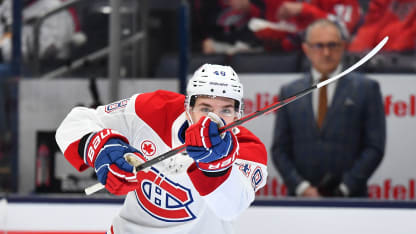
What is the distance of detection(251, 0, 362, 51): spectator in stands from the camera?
3.24 metres

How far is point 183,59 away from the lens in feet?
11.0

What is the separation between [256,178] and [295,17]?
5.66ft

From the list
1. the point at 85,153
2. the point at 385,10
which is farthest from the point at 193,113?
the point at 385,10

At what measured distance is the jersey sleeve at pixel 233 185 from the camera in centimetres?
162

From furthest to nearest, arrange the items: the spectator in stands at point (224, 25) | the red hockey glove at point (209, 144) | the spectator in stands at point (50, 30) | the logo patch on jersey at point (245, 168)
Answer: the spectator in stands at point (50, 30)
the spectator in stands at point (224, 25)
the logo patch on jersey at point (245, 168)
the red hockey glove at point (209, 144)

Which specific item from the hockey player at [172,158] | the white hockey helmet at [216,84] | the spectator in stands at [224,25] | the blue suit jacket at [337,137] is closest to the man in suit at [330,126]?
the blue suit jacket at [337,137]

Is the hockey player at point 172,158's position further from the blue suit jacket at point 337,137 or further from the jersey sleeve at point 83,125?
the blue suit jacket at point 337,137

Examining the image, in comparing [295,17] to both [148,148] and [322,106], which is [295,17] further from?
[148,148]

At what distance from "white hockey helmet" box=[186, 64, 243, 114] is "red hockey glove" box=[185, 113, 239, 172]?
19 centimetres

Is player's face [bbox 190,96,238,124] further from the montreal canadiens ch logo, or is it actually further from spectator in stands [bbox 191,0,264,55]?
spectator in stands [bbox 191,0,264,55]

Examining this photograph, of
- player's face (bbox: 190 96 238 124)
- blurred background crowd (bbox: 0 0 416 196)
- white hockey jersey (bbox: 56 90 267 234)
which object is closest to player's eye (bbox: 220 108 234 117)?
player's face (bbox: 190 96 238 124)

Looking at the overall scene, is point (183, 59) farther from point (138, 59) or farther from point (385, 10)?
point (385, 10)

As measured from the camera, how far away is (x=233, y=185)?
163cm

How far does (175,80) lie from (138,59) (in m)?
0.22
